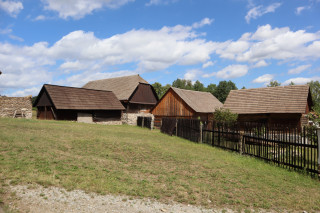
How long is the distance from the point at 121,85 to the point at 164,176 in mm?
35300

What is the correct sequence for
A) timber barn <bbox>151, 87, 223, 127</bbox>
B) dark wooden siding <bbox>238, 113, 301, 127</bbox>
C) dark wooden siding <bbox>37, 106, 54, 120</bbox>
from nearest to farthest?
dark wooden siding <bbox>238, 113, 301, 127</bbox>, dark wooden siding <bbox>37, 106, 54, 120</bbox>, timber barn <bbox>151, 87, 223, 127</bbox>

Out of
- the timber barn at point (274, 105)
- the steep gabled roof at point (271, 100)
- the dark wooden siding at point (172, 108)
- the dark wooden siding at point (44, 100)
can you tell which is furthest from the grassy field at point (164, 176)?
the dark wooden siding at point (44, 100)

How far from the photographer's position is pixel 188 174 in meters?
7.54

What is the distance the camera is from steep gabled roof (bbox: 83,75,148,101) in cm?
3760

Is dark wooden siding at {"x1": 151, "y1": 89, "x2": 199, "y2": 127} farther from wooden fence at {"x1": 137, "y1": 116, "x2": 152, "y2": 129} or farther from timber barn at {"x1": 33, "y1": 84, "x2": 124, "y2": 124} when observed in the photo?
timber barn at {"x1": 33, "y1": 84, "x2": 124, "y2": 124}

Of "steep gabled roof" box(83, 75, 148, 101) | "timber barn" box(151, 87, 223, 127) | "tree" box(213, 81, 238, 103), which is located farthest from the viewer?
"tree" box(213, 81, 238, 103)

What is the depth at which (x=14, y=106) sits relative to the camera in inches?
1049

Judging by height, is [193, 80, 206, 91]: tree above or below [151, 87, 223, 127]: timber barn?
above

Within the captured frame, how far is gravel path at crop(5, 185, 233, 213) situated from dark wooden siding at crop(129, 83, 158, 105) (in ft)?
103

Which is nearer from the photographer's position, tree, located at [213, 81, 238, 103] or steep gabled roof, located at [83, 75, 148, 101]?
steep gabled roof, located at [83, 75, 148, 101]

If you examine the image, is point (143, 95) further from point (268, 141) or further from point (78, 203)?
point (78, 203)

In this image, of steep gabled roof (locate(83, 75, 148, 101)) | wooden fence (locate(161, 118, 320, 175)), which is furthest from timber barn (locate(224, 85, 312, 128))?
steep gabled roof (locate(83, 75, 148, 101))

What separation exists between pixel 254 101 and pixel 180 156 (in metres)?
19.3

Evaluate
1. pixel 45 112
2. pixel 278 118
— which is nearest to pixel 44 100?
pixel 45 112
